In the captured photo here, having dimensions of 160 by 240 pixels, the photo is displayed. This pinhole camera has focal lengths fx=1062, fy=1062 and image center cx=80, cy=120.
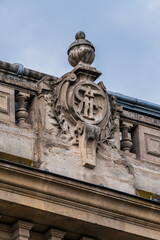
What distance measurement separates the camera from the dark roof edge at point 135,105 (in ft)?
63.7

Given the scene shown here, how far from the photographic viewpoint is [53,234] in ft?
55.9

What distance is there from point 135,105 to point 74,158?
2362mm

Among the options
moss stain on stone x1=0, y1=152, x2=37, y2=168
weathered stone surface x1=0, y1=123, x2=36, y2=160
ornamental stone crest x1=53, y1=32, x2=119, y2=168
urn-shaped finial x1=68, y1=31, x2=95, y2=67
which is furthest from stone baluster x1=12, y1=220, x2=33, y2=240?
urn-shaped finial x1=68, y1=31, x2=95, y2=67

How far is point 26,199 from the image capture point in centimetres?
1659

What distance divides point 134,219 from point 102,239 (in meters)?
0.62

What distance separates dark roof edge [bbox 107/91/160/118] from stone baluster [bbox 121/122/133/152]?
1.44 feet

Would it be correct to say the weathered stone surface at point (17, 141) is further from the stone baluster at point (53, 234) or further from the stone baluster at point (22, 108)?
the stone baluster at point (53, 234)

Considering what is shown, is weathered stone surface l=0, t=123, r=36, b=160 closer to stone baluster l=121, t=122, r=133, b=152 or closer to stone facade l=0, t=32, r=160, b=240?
stone facade l=0, t=32, r=160, b=240

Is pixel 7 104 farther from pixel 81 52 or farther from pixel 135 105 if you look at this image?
pixel 135 105

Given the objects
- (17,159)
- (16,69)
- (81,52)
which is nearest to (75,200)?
(17,159)

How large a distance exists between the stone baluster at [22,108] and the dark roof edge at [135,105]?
1.95 m

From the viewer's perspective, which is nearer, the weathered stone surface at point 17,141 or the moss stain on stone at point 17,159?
the moss stain on stone at point 17,159

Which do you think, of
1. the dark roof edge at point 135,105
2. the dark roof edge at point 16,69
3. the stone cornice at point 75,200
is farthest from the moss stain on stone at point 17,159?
the dark roof edge at point 135,105

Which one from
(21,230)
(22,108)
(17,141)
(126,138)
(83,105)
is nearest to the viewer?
(21,230)
